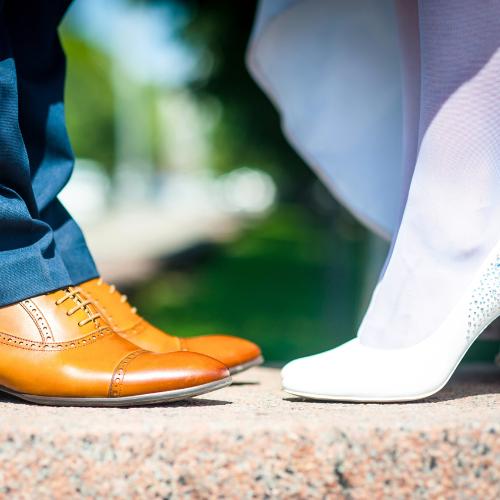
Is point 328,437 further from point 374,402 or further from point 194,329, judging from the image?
point 194,329

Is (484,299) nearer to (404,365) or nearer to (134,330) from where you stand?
(404,365)

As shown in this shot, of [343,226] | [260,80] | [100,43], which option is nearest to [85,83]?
[100,43]

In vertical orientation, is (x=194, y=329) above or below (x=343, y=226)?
below

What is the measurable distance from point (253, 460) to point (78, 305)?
18.2 inches

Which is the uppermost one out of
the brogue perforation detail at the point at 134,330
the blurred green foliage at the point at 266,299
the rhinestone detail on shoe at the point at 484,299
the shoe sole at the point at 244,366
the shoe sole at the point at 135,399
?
the rhinestone detail on shoe at the point at 484,299

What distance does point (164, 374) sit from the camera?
1.22 m

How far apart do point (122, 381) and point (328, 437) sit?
367mm

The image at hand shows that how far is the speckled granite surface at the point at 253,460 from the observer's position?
3.43ft

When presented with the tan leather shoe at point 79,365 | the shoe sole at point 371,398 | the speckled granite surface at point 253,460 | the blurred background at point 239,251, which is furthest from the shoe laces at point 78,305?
the blurred background at point 239,251

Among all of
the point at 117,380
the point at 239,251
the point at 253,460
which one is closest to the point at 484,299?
the point at 253,460

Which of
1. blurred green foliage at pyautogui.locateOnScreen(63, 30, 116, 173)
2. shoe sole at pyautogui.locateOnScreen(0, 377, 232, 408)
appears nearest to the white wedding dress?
shoe sole at pyautogui.locateOnScreen(0, 377, 232, 408)

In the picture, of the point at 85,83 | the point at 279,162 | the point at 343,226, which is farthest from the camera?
the point at 85,83

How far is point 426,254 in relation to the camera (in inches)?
53.4

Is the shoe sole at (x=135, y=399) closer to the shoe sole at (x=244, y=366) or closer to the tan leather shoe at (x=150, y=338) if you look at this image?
the tan leather shoe at (x=150, y=338)
